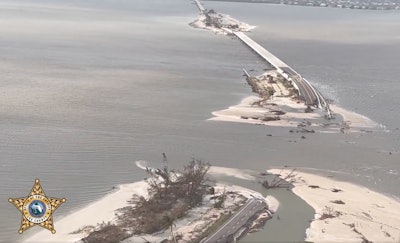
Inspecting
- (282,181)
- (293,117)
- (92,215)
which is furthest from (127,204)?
(293,117)

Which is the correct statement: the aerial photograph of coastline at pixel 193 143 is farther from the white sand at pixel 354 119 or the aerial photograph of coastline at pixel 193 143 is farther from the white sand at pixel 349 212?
the white sand at pixel 354 119

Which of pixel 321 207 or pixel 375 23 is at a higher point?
pixel 375 23

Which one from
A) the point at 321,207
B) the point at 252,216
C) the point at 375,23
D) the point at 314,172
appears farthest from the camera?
the point at 375,23

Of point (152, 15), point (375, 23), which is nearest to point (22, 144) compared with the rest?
point (152, 15)

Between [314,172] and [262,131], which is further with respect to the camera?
[262,131]

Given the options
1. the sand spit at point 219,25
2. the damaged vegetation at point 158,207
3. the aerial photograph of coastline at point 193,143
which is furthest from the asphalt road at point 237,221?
the sand spit at point 219,25

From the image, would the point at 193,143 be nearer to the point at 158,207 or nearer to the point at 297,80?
the point at 158,207

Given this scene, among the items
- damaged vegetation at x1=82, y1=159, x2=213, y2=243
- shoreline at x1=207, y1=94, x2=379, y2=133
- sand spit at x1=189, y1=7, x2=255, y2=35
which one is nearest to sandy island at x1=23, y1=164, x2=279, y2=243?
damaged vegetation at x1=82, y1=159, x2=213, y2=243

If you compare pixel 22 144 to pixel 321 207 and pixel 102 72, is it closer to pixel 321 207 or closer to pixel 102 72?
pixel 321 207
